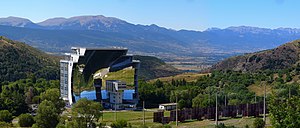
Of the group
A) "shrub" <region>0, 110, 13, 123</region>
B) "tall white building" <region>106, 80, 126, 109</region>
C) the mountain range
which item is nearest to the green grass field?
"tall white building" <region>106, 80, 126, 109</region>

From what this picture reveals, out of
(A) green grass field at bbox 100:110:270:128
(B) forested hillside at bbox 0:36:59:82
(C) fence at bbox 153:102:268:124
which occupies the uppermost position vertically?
(B) forested hillside at bbox 0:36:59:82

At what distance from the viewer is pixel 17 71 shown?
13388cm

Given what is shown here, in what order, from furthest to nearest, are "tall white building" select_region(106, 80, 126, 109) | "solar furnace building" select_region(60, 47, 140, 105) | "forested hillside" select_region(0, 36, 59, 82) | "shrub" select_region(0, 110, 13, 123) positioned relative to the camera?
1. "forested hillside" select_region(0, 36, 59, 82)
2. "tall white building" select_region(106, 80, 126, 109)
3. "solar furnace building" select_region(60, 47, 140, 105)
4. "shrub" select_region(0, 110, 13, 123)

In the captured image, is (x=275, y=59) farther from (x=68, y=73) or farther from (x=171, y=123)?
(x=171, y=123)

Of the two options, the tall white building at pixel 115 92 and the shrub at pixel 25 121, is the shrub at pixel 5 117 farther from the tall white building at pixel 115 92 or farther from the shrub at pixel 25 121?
the tall white building at pixel 115 92

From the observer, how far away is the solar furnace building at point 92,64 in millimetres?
85250

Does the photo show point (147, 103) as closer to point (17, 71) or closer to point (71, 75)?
point (71, 75)

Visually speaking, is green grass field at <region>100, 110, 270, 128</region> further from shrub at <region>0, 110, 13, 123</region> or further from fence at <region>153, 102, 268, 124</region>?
shrub at <region>0, 110, 13, 123</region>

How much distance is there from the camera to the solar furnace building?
85.2 m

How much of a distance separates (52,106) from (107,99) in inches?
1242

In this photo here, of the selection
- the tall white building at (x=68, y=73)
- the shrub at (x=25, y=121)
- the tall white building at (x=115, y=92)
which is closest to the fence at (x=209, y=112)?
the shrub at (x=25, y=121)

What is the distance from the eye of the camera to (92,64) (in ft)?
286

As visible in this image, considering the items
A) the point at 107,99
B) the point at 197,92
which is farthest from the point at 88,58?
the point at 197,92

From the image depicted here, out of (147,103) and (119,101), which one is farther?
(147,103)
